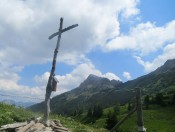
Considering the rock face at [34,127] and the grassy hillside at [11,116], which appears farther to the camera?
the grassy hillside at [11,116]

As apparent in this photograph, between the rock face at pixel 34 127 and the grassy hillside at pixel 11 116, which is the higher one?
the grassy hillside at pixel 11 116

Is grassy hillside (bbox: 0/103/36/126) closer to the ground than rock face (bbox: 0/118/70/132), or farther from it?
farther from it

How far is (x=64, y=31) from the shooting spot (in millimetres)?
25578

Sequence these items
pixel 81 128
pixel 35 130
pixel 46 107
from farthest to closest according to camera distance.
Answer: pixel 81 128 → pixel 46 107 → pixel 35 130

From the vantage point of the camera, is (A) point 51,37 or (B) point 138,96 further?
(A) point 51,37

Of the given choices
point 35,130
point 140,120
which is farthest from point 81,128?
point 140,120

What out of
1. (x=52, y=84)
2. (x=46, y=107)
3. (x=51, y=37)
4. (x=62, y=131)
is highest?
(x=51, y=37)

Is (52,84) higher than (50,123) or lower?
higher

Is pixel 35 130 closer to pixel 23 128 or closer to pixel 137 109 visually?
pixel 23 128

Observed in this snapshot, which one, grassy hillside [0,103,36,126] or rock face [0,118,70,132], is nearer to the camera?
rock face [0,118,70,132]

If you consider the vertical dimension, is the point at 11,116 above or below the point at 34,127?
above

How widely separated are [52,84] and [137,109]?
8254 mm

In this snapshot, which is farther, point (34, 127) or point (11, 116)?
point (11, 116)

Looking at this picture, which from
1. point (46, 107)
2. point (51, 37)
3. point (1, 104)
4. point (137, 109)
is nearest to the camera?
point (137, 109)
